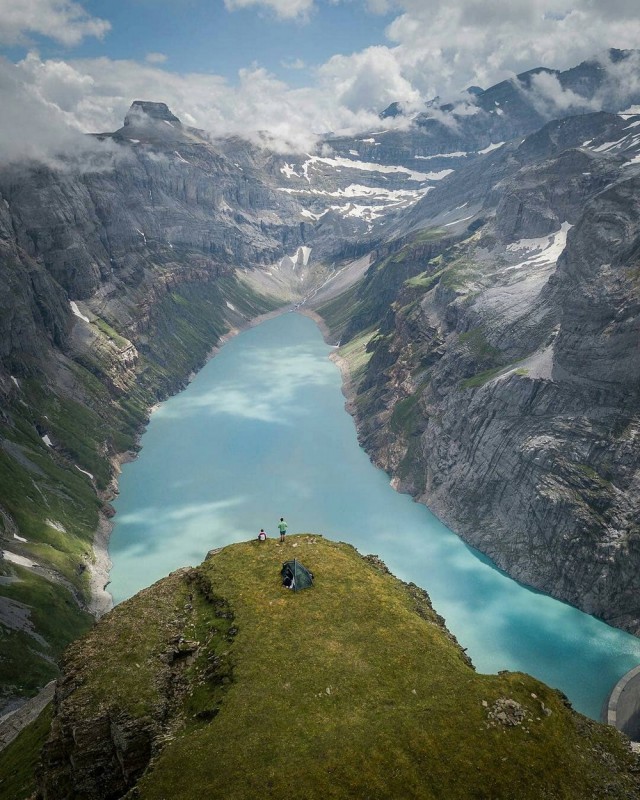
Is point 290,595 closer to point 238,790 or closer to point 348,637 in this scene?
point 348,637

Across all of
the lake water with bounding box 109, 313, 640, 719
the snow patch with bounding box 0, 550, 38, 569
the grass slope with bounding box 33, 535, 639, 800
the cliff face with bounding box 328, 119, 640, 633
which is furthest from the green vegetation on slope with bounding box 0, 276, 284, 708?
the cliff face with bounding box 328, 119, 640, 633

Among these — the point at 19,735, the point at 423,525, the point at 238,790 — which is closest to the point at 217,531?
the point at 423,525

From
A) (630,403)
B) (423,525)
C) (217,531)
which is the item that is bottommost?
(217,531)

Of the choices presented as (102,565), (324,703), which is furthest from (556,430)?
(102,565)

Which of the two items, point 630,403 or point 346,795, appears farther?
point 630,403

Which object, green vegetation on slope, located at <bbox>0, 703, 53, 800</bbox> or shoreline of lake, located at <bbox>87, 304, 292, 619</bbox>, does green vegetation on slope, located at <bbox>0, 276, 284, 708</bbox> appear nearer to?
shoreline of lake, located at <bbox>87, 304, 292, 619</bbox>

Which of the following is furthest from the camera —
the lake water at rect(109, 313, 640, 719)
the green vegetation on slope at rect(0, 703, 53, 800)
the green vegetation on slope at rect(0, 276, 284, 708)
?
the lake water at rect(109, 313, 640, 719)
